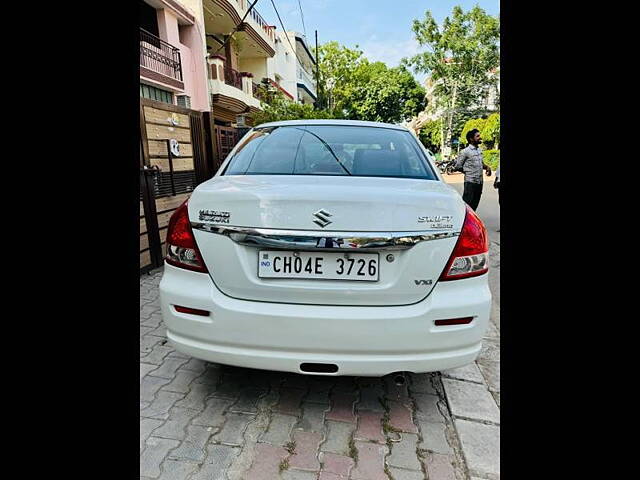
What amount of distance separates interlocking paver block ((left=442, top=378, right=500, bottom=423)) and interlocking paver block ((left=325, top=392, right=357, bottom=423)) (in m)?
0.55

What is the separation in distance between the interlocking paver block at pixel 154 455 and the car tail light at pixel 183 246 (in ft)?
2.78

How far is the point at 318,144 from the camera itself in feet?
7.89

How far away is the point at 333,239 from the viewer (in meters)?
1.53

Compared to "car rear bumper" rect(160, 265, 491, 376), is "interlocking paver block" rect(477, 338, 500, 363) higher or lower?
lower

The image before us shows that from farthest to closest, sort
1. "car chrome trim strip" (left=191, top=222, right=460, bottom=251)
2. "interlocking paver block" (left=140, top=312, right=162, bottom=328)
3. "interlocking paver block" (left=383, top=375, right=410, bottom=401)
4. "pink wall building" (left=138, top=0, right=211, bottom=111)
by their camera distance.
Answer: "pink wall building" (left=138, top=0, right=211, bottom=111)
"interlocking paver block" (left=140, top=312, right=162, bottom=328)
"interlocking paver block" (left=383, top=375, right=410, bottom=401)
"car chrome trim strip" (left=191, top=222, right=460, bottom=251)

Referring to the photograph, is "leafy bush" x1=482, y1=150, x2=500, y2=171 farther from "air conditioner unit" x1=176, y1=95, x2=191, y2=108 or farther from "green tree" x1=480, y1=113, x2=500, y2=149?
"air conditioner unit" x1=176, y1=95, x2=191, y2=108

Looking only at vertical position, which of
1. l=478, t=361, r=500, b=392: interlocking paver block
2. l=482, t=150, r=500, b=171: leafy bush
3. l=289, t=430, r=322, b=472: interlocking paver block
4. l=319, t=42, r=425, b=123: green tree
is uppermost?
l=319, t=42, r=425, b=123: green tree

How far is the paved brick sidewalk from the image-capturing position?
1601mm

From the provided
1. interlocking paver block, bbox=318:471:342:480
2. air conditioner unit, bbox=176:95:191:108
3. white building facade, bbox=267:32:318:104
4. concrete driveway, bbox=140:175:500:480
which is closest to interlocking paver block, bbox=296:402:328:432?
concrete driveway, bbox=140:175:500:480
